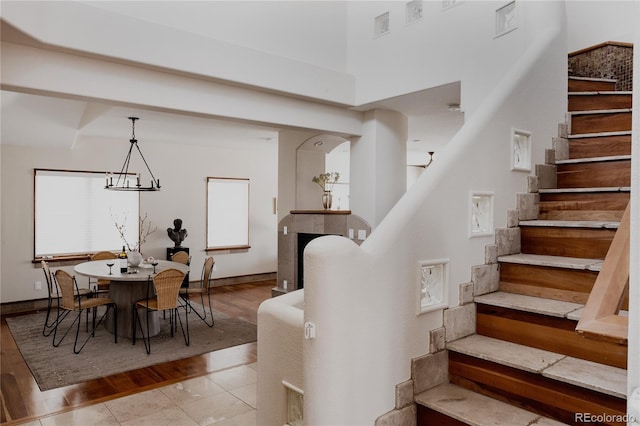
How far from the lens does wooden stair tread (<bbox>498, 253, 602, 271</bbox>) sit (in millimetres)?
2146

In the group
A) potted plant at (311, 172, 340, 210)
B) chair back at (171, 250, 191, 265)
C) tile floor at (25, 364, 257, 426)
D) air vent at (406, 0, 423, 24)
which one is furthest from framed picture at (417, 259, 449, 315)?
chair back at (171, 250, 191, 265)

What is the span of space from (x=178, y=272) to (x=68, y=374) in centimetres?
141

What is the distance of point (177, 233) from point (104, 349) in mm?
3343

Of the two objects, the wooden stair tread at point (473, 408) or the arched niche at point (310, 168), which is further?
the arched niche at point (310, 168)

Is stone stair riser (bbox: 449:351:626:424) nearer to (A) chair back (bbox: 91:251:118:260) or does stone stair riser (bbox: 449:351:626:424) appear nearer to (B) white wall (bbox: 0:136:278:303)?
(A) chair back (bbox: 91:251:118:260)

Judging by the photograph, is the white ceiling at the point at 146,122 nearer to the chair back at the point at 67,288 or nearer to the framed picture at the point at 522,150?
the framed picture at the point at 522,150

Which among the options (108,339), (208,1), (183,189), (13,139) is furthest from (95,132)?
(208,1)

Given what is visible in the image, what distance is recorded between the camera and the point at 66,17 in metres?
3.04

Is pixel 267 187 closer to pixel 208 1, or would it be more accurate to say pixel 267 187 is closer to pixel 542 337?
pixel 208 1

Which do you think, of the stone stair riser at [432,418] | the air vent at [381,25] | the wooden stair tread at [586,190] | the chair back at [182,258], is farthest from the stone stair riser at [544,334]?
the chair back at [182,258]

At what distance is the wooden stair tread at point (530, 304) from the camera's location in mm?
2018

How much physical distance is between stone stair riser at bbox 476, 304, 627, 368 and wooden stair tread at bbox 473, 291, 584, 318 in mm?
29

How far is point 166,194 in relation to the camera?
818 centimetres

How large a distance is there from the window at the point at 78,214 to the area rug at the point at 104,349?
4.86ft
